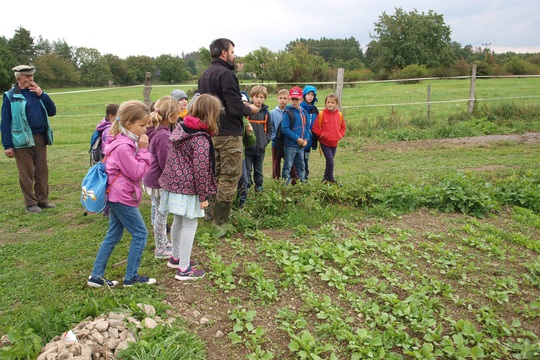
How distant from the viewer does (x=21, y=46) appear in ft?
188

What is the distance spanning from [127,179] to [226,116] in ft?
5.08

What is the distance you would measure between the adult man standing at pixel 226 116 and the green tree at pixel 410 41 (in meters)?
52.1

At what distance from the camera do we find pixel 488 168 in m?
8.99

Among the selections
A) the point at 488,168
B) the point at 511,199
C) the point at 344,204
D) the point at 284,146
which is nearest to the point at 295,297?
the point at 344,204

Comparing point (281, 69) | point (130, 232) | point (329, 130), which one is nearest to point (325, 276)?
point (130, 232)

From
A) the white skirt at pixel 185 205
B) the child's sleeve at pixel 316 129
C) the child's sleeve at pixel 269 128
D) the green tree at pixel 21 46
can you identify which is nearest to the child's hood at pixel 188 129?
the white skirt at pixel 185 205

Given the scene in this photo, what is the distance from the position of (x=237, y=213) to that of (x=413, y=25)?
57.5m

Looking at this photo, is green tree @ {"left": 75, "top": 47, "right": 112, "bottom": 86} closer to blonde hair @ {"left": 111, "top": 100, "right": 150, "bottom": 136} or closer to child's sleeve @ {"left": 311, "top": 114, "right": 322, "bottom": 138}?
child's sleeve @ {"left": 311, "top": 114, "right": 322, "bottom": 138}

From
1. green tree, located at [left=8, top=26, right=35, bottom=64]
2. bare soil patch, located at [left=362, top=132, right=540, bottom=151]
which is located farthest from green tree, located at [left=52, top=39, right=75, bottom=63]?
bare soil patch, located at [left=362, top=132, right=540, bottom=151]

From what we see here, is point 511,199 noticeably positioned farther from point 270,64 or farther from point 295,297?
point 270,64

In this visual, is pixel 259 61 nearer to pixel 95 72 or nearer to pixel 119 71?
pixel 95 72

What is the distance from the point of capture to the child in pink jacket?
382 centimetres

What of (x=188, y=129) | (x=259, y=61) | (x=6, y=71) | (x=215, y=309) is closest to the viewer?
(x=215, y=309)

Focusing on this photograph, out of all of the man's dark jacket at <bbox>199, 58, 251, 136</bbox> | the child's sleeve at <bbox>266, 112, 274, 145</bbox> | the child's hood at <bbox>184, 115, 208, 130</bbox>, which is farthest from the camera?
the child's sleeve at <bbox>266, 112, 274, 145</bbox>
